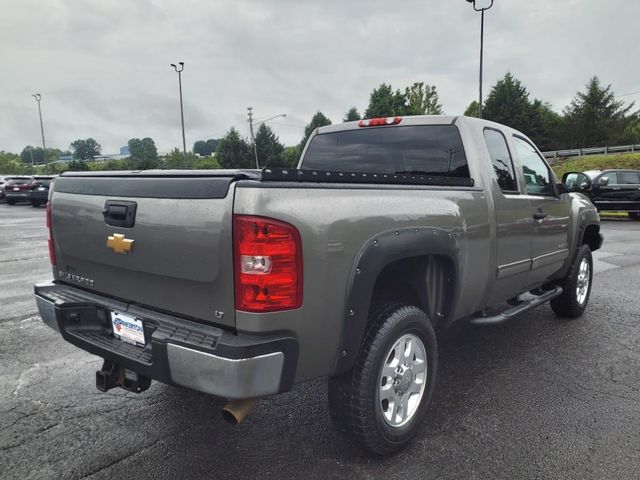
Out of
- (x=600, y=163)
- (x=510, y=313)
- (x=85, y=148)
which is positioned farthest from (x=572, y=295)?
(x=85, y=148)

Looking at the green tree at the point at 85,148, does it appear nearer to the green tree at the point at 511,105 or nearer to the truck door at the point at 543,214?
the green tree at the point at 511,105

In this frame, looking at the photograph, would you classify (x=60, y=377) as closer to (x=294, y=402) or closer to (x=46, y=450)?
(x=46, y=450)

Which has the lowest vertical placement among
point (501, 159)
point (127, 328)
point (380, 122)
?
point (127, 328)

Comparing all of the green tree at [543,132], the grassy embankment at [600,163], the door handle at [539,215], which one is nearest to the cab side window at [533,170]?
the door handle at [539,215]

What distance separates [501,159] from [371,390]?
2.25 m

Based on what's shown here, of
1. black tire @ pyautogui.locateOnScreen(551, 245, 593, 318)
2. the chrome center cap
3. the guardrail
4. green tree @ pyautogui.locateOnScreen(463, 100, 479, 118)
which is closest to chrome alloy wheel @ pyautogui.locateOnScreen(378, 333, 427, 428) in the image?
the chrome center cap

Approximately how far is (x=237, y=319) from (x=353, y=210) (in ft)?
2.42

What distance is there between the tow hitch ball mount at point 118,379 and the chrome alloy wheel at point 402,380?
1.25 m

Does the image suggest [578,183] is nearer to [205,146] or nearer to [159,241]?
[159,241]

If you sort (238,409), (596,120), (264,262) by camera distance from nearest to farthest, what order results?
(264,262) → (238,409) → (596,120)

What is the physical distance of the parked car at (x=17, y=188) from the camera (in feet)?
83.9

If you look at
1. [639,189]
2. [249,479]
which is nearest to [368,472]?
[249,479]

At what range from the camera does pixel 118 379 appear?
2.65m

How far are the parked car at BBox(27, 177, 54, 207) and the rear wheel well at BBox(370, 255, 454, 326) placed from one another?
2580 cm
